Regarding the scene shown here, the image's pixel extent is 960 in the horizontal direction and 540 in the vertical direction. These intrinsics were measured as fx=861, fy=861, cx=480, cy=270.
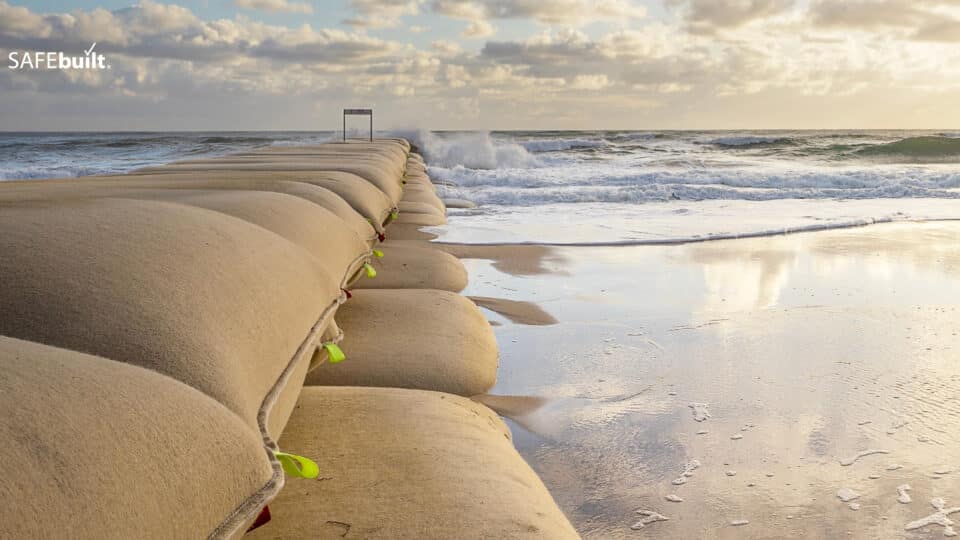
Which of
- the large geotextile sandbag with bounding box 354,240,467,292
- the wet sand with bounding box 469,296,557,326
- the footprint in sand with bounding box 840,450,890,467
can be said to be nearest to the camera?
the footprint in sand with bounding box 840,450,890,467

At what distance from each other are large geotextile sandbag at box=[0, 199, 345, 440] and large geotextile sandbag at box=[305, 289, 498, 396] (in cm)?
48

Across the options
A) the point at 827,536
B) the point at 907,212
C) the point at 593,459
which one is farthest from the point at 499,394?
the point at 907,212

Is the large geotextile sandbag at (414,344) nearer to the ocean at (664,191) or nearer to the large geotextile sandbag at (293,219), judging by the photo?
the large geotextile sandbag at (293,219)

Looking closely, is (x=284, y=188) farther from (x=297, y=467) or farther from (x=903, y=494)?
(x=903, y=494)

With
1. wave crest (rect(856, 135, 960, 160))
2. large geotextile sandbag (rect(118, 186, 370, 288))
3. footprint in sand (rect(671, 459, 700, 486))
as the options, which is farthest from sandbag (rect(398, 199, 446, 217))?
wave crest (rect(856, 135, 960, 160))

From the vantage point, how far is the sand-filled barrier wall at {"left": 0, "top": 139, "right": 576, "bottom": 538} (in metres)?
0.84

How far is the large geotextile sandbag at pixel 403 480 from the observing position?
1334mm

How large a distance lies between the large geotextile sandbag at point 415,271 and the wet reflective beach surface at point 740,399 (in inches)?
11.6

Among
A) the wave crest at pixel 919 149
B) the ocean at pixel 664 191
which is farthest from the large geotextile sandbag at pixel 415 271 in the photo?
the wave crest at pixel 919 149

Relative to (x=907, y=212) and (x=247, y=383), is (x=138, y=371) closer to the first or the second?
(x=247, y=383)

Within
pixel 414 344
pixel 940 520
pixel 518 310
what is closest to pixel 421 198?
pixel 518 310

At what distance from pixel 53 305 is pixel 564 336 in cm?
261

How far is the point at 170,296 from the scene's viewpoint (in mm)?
1302

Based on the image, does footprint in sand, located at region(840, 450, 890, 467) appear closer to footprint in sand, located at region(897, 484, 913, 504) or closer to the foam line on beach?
footprint in sand, located at region(897, 484, 913, 504)
